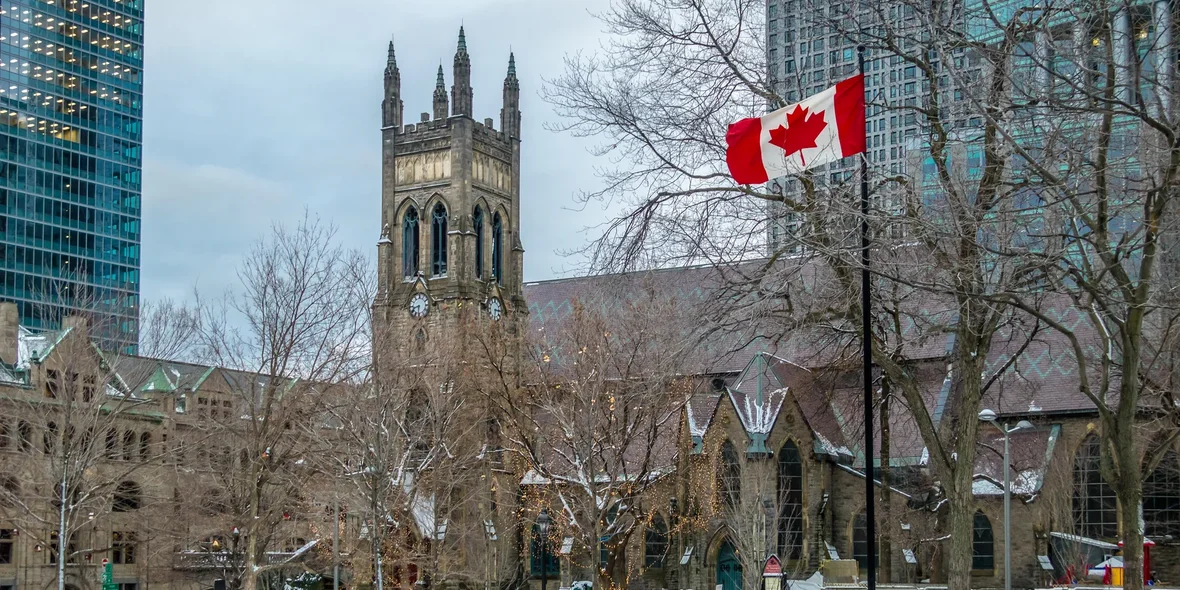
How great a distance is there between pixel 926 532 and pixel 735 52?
105 feet

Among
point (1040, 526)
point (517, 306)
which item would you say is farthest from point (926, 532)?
point (517, 306)

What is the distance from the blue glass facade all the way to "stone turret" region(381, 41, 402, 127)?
34941mm

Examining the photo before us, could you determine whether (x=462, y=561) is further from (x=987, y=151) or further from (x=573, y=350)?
(x=987, y=151)

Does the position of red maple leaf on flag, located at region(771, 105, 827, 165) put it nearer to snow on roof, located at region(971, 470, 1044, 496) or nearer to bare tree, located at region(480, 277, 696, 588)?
bare tree, located at region(480, 277, 696, 588)

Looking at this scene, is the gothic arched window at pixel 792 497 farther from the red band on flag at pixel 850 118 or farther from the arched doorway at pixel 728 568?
the red band on flag at pixel 850 118

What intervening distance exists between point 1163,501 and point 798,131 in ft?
122

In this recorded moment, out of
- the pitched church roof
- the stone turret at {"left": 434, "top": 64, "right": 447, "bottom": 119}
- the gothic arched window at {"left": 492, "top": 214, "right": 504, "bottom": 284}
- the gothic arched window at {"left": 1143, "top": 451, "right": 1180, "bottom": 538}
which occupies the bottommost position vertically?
the gothic arched window at {"left": 1143, "top": 451, "right": 1180, "bottom": 538}

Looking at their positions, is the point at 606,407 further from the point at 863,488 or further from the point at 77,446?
the point at 863,488

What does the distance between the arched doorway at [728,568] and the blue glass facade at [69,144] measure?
197ft

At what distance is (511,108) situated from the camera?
75.6m

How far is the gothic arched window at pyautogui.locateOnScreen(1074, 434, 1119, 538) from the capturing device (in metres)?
49.3

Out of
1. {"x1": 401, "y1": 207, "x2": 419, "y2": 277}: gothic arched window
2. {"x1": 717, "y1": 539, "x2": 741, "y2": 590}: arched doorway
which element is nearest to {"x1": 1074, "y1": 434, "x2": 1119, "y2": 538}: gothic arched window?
{"x1": 717, "y1": 539, "x2": 741, "y2": 590}: arched doorway

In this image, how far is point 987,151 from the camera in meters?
18.6

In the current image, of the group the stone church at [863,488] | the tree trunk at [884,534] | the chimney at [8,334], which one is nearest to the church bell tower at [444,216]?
the stone church at [863,488]
